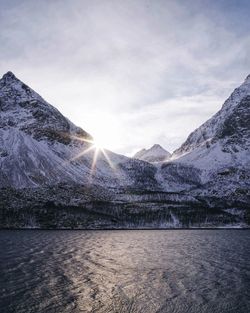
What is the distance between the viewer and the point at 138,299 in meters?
61.3

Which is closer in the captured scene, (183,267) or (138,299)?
(138,299)

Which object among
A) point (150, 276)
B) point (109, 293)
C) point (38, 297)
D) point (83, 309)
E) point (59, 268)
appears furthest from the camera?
point (59, 268)

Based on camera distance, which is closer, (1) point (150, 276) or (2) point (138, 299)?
(2) point (138, 299)

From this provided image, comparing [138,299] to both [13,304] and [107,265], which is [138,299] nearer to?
[13,304]

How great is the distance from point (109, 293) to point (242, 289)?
21603mm

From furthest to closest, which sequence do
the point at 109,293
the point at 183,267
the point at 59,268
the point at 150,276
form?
the point at 183,267 < the point at 59,268 < the point at 150,276 < the point at 109,293

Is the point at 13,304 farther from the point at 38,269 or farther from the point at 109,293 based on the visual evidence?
the point at 38,269

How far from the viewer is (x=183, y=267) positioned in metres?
93.1

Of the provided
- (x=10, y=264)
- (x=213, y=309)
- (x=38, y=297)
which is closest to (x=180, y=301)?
(x=213, y=309)

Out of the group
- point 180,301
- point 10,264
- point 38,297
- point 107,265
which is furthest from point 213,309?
point 10,264

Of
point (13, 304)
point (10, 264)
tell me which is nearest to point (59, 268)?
point (10, 264)

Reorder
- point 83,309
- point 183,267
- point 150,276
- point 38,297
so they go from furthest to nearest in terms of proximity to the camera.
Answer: point 183,267 < point 150,276 < point 38,297 < point 83,309

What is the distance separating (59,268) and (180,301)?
3429cm

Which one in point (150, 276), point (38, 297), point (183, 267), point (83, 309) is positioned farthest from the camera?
point (183, 267)
